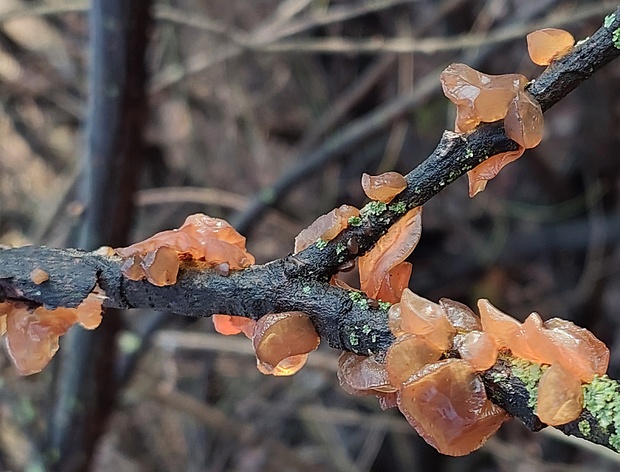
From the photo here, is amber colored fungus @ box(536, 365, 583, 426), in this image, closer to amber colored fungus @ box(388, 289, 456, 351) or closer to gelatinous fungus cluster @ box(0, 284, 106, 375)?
amber colored fungus @ box(388, 289, 456, 351)

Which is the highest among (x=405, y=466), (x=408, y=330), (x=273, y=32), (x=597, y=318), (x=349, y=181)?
(x=273, y=32)

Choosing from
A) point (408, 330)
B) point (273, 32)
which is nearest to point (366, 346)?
point (408, 330)

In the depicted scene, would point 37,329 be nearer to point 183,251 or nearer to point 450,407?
point 183,251

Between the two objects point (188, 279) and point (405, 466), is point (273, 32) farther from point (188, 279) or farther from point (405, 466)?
point (405, 466)

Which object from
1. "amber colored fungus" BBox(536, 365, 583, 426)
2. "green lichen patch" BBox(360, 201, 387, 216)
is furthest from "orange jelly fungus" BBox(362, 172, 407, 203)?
"amber colored fungus" BBox(536, 365, 583, 426)

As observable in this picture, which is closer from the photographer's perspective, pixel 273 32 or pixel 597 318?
pixel 273 32

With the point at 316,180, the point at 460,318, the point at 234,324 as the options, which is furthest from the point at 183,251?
the point at 316,180

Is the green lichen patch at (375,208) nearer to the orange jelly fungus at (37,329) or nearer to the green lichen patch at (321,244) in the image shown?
the green lichen patch at (321,244)
